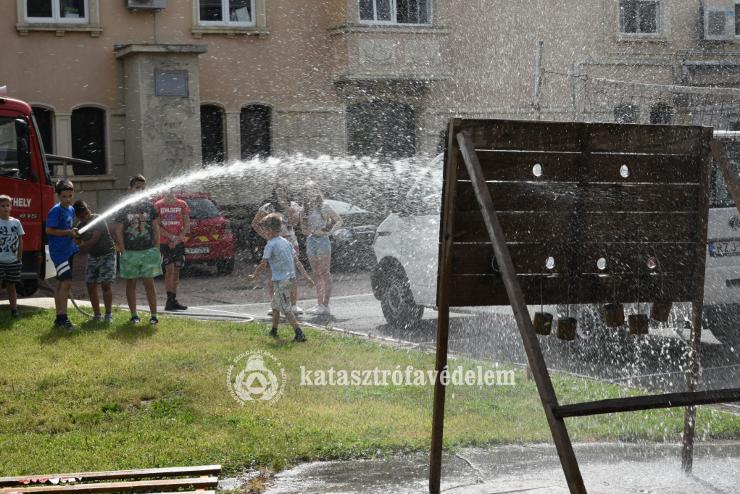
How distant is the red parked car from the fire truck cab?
136 inches

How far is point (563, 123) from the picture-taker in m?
5.20

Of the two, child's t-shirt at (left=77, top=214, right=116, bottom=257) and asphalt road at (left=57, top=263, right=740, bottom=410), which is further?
child's t-shirt at (left=77, top=214, right=116, bottom=257)

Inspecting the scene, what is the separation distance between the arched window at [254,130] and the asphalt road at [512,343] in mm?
10036

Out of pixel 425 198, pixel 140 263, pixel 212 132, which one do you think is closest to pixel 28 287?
pixel 140 263

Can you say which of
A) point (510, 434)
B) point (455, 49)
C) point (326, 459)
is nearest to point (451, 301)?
point (326, 459)

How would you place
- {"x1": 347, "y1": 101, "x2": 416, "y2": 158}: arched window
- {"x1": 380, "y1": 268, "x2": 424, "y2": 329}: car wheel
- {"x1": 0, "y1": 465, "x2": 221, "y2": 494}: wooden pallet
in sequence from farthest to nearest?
{"x1": 347, "y1": 101, "x2": 416, "y2": 158}: arched window < {"x1": 380, "y1": 268, "x2": 424, "y2": 329}: car wheel < {"x1": 0, "y1": 465, "x2": 221, "y2": 494}: wooden pallet

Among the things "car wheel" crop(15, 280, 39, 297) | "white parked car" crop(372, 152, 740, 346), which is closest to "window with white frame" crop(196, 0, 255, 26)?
"car wheel" crop(15, 280, 39, 297)

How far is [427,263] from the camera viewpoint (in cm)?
1244

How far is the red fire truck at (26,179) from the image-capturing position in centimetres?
1608

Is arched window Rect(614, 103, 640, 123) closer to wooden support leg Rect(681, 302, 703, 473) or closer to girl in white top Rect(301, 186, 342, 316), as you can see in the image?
girl in white top Rect(301, 186, 342, 316)

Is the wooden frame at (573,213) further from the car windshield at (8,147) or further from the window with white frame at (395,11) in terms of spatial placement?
the window with white frame at (395,11)

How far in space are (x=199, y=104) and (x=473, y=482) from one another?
20.0 meters

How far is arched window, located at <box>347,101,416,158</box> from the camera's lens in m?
27.1

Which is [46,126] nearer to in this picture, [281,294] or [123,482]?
[281,294]
